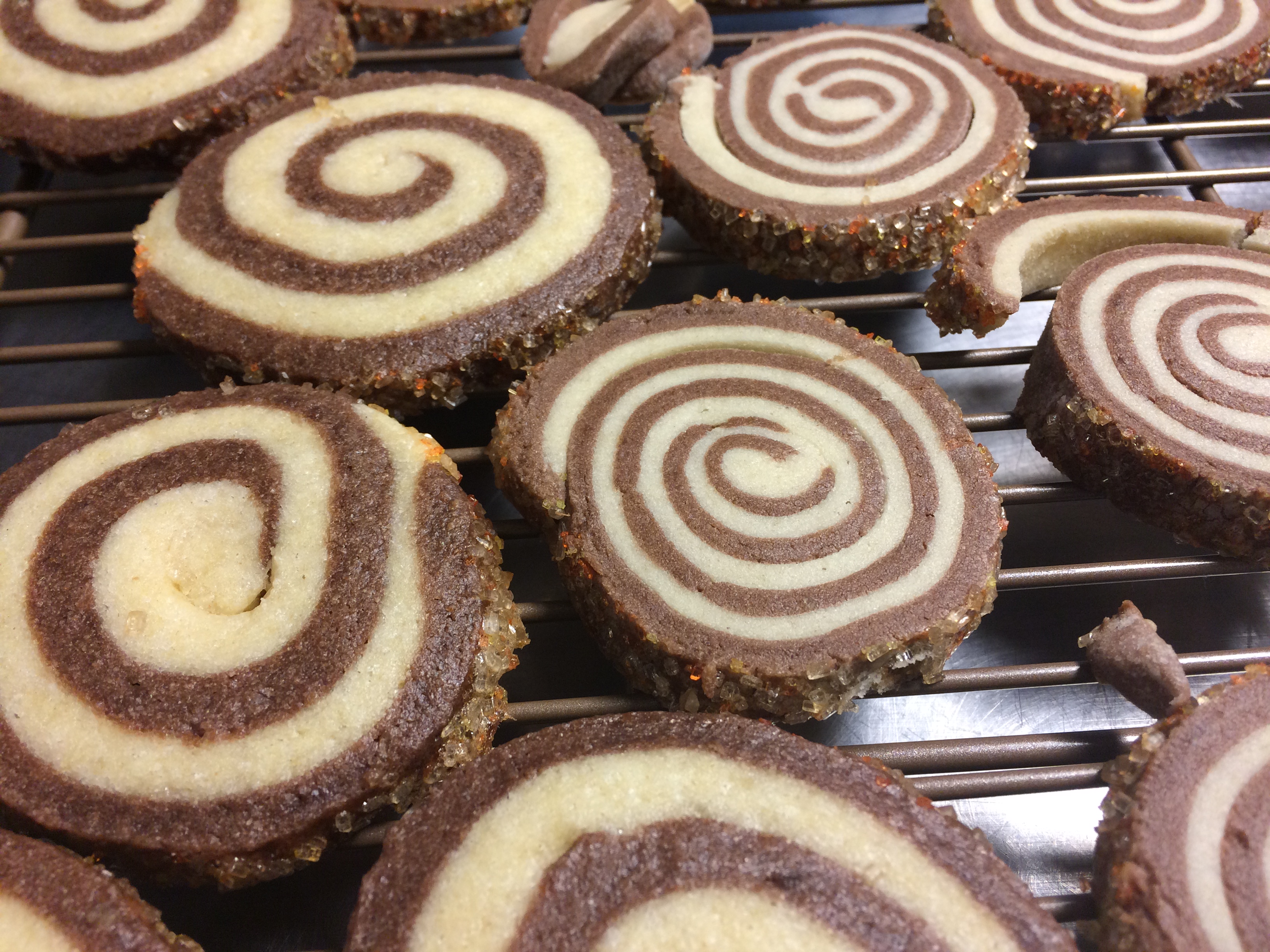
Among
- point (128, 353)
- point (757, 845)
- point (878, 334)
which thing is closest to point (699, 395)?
point (878, 334)

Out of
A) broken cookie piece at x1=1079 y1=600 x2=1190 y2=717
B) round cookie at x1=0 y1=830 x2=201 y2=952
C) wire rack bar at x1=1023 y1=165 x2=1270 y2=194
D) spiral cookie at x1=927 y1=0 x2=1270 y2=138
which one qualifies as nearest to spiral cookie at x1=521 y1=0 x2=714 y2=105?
spiral cookie at x1=927 y1=0 x2=1270 y2=138

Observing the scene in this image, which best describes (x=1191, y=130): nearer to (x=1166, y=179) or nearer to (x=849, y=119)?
(x=1166, y=179)

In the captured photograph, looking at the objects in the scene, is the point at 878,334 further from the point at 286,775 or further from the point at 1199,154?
the point at 286,775

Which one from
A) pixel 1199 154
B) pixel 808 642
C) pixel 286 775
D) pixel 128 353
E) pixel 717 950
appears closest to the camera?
pixel 717 950

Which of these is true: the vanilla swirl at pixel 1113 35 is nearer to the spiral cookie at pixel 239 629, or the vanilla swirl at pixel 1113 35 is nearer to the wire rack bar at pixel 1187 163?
the wire rack bar at pixel 1187 163

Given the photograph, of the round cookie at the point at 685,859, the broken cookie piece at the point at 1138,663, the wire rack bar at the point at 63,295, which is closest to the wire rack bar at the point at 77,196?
the wire rack bar at the point at 63,295

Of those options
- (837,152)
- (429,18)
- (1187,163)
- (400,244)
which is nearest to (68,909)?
(400,244)
